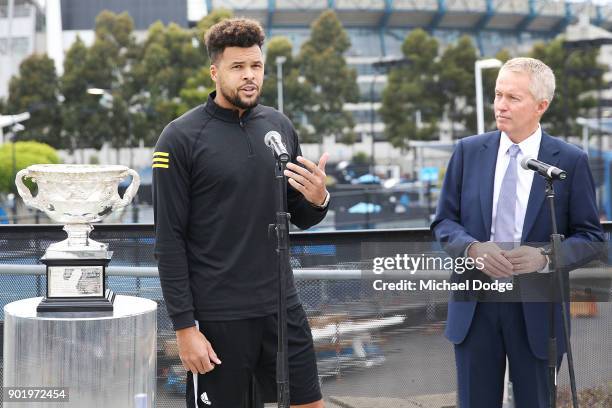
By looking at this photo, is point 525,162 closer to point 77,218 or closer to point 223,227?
point 223,227

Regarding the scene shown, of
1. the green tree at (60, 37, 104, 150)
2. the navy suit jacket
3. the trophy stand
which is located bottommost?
the trophy stand

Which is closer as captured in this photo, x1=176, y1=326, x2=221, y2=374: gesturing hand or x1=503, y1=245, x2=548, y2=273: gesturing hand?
x1=176, y1=326, x2=221, y2=374: gesturing hand

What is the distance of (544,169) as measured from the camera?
3705 mm

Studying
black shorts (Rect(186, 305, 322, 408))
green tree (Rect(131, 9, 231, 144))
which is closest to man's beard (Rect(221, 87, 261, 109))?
black shorts (Rect(186, 305, 322, 408))

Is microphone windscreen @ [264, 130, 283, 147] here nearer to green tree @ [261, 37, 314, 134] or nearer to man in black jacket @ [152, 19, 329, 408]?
man in black jacket @ [152, 19, 329, 408]

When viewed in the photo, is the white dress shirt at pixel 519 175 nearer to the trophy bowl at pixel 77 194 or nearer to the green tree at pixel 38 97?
the trophy bowl at pixel 77 194

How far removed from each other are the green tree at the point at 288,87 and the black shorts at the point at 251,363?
53774 mm

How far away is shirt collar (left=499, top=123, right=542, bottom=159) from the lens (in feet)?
13.2

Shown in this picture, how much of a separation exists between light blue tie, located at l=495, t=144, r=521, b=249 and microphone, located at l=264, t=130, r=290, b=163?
37.6 inches

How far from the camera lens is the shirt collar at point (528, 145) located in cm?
402

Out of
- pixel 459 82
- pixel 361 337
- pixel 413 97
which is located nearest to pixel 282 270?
pixel 361 337

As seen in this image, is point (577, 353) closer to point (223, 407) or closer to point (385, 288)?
point (385, 288)

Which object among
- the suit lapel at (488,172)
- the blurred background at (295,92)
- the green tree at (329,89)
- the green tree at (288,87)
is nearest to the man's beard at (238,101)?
the suit lapel at (488,172)

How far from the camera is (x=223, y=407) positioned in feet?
12.5
